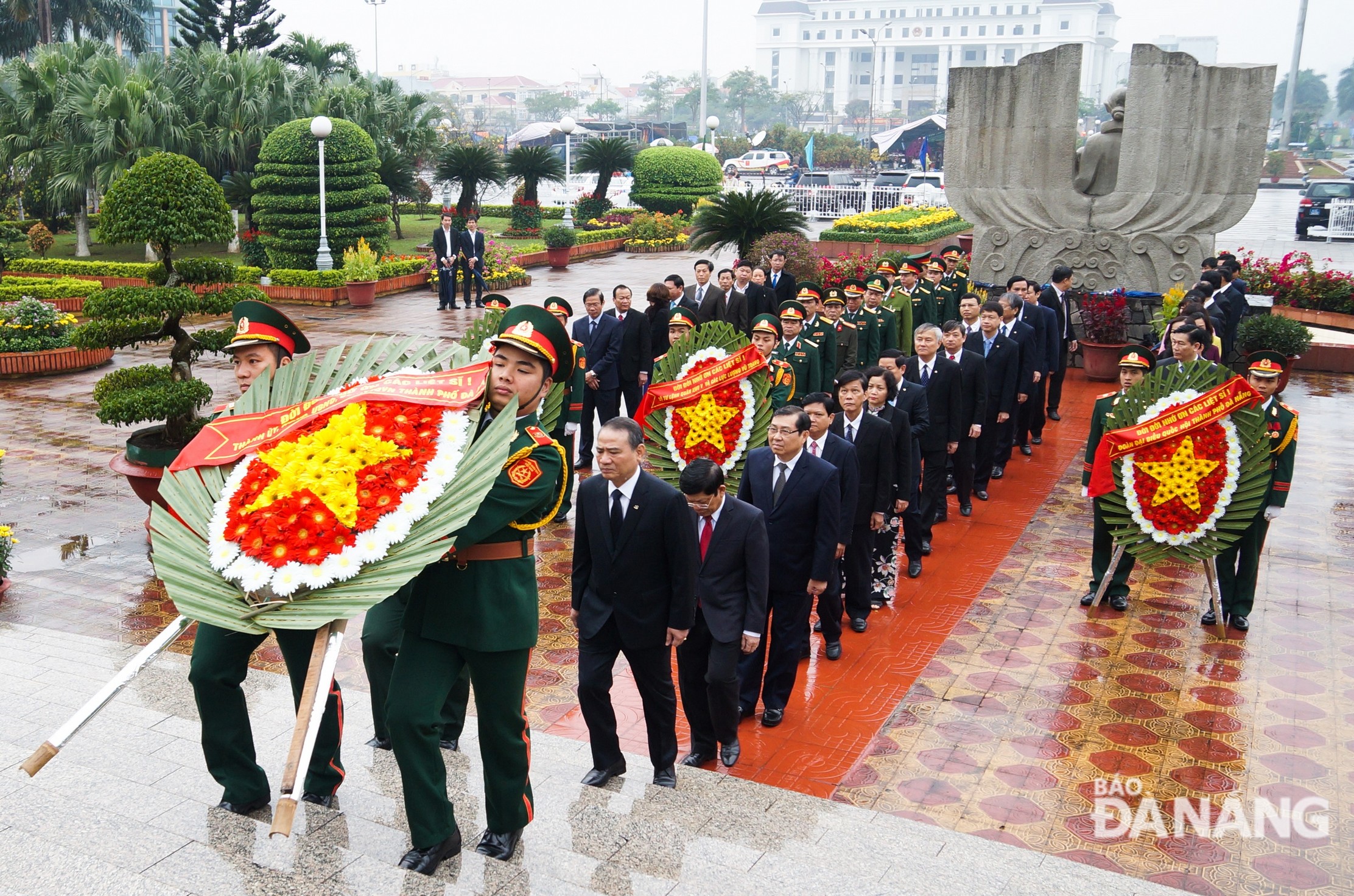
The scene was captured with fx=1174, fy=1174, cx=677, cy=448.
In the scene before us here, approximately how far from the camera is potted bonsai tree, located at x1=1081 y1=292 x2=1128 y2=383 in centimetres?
1395

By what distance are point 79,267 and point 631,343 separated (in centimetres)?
1471

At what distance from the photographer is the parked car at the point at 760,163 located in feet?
170

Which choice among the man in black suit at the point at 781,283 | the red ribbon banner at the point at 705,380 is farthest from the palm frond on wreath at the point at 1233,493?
the man in black suit at the point at 781,283

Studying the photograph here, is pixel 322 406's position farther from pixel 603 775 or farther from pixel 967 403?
pixel 967 403

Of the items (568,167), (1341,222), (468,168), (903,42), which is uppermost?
(903,42)

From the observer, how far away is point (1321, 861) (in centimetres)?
434

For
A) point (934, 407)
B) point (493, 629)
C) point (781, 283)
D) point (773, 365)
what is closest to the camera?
point (493, 629)

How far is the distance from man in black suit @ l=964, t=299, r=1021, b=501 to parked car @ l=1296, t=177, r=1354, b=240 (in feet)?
91.0

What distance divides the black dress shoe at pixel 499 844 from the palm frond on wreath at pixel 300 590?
103 centimetres

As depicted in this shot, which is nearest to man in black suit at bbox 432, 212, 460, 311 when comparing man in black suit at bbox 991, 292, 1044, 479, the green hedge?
the green hedge

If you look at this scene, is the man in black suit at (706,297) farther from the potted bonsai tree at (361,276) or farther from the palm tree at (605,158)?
the palm tree at (605,158)

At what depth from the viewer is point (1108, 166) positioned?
50.5 ft

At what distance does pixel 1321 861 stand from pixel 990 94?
42.2 feet

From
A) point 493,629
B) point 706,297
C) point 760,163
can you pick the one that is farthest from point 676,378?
point 760,163
